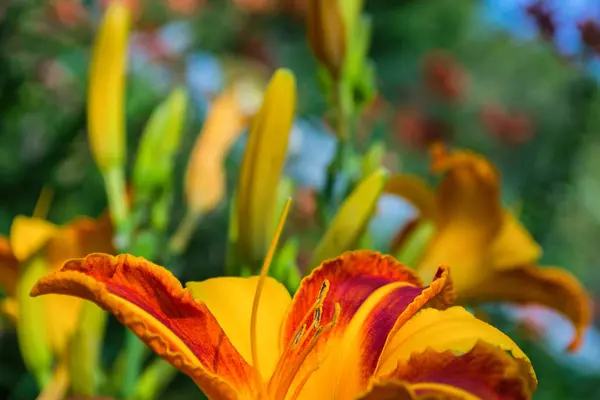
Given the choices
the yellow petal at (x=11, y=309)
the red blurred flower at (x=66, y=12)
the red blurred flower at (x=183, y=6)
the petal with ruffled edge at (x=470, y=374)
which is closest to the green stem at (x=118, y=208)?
the yellow petal at (x=11, y=309)

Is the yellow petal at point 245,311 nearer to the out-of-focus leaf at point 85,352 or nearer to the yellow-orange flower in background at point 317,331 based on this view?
the yellow-orange flower in background at point 317,331

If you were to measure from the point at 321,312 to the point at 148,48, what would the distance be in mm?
2140

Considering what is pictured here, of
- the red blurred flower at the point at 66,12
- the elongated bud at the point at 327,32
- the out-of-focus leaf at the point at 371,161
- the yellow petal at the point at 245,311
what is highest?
the elongated bud at the point at 327,32

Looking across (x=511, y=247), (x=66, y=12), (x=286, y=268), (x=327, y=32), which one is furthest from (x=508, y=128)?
(x=286, y=268)

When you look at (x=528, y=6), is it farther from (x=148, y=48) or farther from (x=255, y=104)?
(x=148, y=48)

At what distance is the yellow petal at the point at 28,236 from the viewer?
0.65 metres

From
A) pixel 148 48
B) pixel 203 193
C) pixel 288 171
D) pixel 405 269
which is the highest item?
pixel 405 269

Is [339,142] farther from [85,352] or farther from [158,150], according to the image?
[85,352]

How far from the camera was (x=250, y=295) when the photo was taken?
494 mm

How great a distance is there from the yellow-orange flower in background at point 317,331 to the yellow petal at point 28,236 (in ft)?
0.77

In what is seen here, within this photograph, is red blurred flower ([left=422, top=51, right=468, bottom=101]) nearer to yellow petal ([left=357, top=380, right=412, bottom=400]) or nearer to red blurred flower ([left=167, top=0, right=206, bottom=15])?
red blurred flower ([left=167, top=0, right=206, bottom=15])

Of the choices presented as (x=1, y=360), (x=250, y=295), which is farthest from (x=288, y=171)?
(x=250, y=295)

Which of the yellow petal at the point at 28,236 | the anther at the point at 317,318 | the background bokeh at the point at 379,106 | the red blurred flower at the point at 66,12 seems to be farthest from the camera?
the red blurred flower at the point at 66,12

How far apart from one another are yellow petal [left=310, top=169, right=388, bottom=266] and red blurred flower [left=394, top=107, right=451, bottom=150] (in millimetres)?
2140
